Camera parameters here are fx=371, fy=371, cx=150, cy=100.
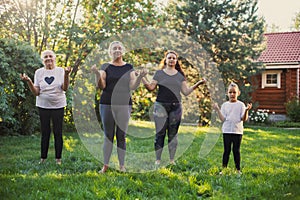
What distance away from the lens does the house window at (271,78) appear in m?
15.6

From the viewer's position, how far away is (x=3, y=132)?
25.4 ft

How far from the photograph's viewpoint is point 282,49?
17.0m

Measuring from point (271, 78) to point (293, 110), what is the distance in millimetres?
2408

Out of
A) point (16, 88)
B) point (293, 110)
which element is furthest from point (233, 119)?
point (293, 110)

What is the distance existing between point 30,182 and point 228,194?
Answer: 1878mm

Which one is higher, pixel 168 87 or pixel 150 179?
pixel 168 87

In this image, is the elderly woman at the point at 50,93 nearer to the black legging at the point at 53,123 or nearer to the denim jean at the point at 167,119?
the black legging at the point at 53,123

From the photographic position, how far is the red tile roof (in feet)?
51.9

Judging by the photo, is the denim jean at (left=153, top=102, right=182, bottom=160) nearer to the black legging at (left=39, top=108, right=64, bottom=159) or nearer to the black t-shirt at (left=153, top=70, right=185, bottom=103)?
the black t-shirt at (left=153, top=70, right=185, bottom=103)

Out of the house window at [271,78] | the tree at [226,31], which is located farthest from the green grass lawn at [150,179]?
the house window at [271,78]

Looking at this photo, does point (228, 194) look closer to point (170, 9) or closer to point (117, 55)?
point (117, 55)

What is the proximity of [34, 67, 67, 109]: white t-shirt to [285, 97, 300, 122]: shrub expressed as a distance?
37.3 ft

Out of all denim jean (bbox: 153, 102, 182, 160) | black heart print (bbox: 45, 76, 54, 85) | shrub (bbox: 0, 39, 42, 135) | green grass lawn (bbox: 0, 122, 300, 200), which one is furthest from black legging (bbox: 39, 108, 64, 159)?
shrub (bbox: 0, 39, 42, 135)

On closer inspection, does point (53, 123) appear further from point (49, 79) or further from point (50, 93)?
point (49, 79)
